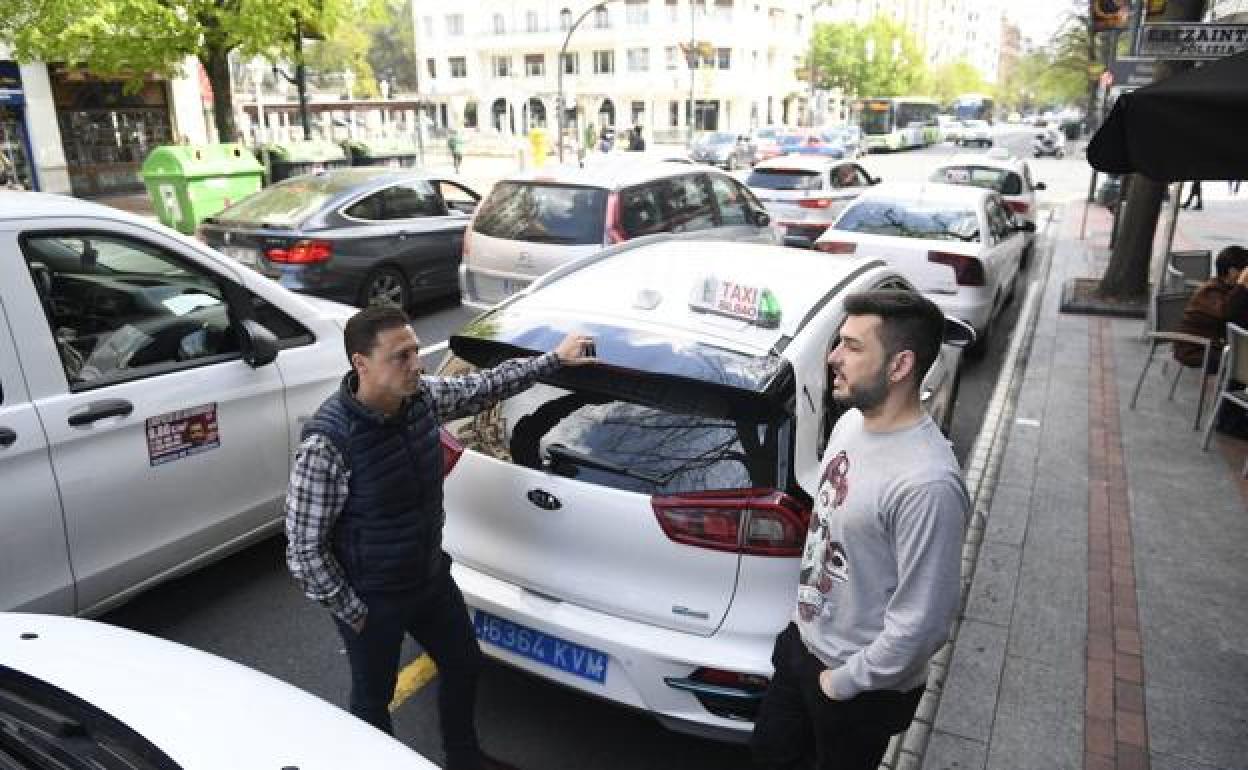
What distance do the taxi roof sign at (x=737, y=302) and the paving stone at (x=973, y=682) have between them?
1625 millimetres

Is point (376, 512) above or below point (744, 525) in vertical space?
above

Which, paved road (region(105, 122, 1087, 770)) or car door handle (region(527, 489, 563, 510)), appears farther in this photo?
paved road (region(105, 122, 1087, 770))

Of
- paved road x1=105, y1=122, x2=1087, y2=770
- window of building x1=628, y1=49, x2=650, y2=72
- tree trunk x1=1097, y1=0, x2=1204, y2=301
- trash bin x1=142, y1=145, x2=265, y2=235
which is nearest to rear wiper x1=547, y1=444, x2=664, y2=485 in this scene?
paved road x1=105, y1=122, x2=1087, y2=770

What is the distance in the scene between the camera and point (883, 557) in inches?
87.0

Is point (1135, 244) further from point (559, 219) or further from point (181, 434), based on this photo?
point (181, 434)

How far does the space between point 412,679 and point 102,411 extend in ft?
5.15

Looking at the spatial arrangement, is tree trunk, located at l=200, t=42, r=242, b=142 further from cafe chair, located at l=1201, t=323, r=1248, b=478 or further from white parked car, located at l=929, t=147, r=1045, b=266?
cafe chair, located at l=1201, t=323, r=1248, b=478

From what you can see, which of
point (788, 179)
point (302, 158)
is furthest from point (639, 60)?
point (788, 179)

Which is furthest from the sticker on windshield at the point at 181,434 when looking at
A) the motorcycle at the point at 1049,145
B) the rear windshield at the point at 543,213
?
the motorcycle at the point at 1049,145

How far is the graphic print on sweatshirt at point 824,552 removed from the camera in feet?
7.51

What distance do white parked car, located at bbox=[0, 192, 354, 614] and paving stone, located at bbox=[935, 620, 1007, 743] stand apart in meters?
3.04

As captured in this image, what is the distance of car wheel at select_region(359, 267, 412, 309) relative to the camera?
901cm

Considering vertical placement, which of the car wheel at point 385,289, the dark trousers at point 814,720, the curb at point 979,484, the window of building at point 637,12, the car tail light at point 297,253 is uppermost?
the window of building at point 637,12

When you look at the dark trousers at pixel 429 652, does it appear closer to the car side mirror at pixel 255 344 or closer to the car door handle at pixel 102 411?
the car door handle at pixel 102 411
